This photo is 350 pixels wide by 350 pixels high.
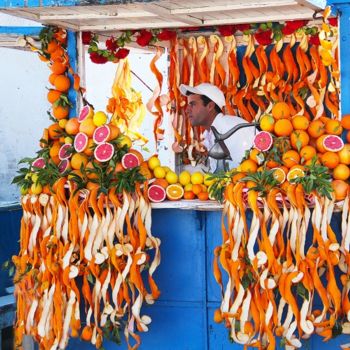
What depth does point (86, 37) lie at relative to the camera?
4980mm

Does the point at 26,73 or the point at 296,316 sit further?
the point at 26,73

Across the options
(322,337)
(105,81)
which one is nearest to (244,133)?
(322,337)

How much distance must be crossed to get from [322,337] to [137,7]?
1996 mm

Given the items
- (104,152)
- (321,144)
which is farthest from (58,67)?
(321,144)

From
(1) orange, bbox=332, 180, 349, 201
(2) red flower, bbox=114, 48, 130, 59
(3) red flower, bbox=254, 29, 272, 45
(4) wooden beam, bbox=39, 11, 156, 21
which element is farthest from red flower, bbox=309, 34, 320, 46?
(1) orange, bbox=332, 180, 349, 201

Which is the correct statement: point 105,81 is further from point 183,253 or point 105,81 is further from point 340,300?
point 340,300

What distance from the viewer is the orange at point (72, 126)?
15.1ft

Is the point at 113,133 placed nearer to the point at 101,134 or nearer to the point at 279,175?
the point at 101,134

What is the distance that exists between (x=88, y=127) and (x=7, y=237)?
4.24ft

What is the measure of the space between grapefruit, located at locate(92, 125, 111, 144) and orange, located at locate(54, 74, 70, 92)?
1.58ft

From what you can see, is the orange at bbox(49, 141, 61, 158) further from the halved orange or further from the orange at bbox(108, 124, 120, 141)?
the halved orange

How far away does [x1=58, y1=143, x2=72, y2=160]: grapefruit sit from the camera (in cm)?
454

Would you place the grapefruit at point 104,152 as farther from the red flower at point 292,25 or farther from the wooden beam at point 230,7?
the red flower at point 292,25

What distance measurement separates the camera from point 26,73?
25.9 ft
